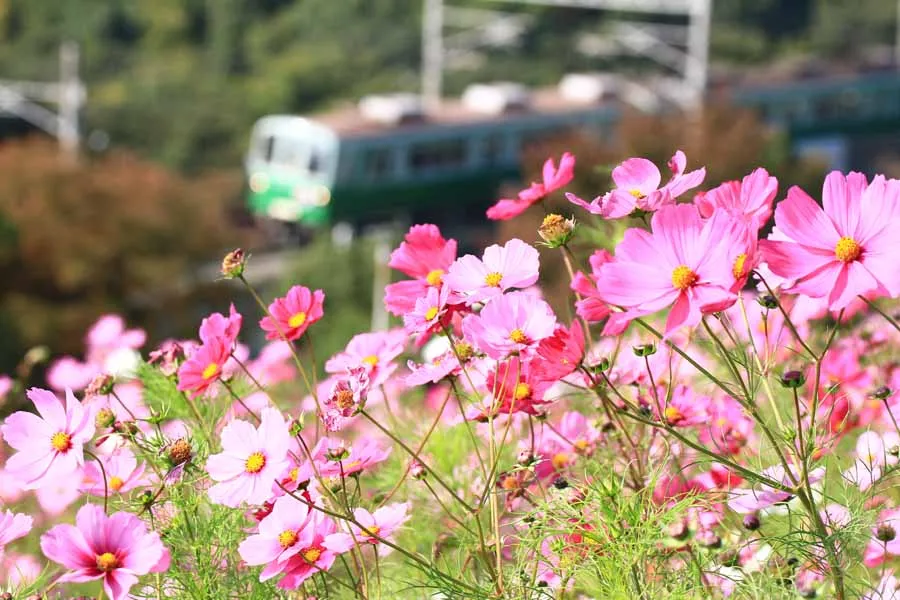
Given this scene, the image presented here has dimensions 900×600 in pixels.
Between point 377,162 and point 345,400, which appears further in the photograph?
point 377,162

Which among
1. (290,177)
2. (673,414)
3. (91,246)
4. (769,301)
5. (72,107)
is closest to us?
(769,301)

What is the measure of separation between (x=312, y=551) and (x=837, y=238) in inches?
16.0

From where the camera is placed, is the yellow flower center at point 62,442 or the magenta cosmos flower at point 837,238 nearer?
the magenta cosmos flower at point 837,238

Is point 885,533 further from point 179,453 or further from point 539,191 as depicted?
point 179,453

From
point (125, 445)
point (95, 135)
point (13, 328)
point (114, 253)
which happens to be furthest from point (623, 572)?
point (95, 135)

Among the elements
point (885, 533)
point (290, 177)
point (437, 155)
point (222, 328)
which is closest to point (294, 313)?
point (222, 328)

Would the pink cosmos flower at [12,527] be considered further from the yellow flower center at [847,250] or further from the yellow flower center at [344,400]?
the yellow flower center at [847,250]

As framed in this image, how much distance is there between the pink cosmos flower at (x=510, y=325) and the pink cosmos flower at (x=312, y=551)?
163mm

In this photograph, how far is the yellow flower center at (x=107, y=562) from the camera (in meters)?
0.81

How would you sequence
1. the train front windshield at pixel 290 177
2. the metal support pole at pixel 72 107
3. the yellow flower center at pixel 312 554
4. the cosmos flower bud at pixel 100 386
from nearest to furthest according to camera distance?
the yellow flower center at pixel 312 554, the cosmos flower bud at pixel 100 386, the metal support pole at pixel 72 107, the train front windshield at pixel 290 177

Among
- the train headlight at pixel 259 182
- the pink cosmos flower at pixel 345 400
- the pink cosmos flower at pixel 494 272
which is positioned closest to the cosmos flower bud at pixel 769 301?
the pink cosmos flower at pixel 494 272

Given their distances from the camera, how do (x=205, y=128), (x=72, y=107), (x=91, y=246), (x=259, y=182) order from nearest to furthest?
(x=91, y=246)
(x=72, y=107)
(x=259, y=182)
(x=205, y=128)

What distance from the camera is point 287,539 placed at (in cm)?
87

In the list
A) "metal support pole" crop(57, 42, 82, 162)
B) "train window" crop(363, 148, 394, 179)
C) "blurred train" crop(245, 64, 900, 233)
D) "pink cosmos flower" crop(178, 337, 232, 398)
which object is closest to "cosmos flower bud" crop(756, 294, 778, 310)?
"pink cosmos flower" crop(178, 337, 232, 398)
